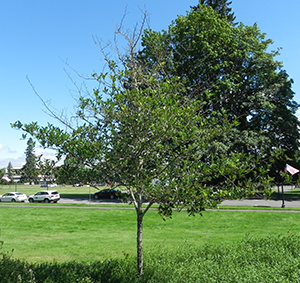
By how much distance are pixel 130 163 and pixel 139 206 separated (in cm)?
98

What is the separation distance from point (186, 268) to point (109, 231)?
8382mm

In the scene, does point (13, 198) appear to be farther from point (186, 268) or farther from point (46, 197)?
point (186, 268)

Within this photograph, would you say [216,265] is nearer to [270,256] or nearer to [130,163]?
[270,256]

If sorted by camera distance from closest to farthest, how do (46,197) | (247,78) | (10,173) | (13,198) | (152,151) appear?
1. (152,151)
2. (247,78)
3. (46,197)
4. (13,198)
5. (10,173)

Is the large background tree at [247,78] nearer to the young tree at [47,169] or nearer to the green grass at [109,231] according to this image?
the green grass at [109,231]

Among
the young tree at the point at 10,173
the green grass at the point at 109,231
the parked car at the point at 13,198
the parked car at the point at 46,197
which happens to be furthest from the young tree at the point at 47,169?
the parked car at the point at 13,198

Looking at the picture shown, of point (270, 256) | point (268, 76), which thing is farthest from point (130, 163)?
point (268, 76)

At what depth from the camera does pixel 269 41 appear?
1254 inches

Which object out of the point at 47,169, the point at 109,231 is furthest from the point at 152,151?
the point at 109,231

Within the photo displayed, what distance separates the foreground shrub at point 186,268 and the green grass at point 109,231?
142 cm

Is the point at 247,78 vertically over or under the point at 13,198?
over

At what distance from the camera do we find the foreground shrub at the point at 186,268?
5789mm

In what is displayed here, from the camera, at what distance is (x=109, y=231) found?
14633mm

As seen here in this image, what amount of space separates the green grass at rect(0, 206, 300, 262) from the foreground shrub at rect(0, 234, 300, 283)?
55.9 inches
